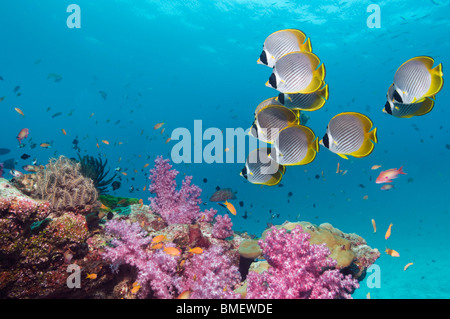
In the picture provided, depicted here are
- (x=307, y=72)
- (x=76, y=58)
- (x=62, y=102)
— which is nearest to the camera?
(x=307, y=72)

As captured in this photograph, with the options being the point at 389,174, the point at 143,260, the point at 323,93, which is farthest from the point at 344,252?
the point at 389,174

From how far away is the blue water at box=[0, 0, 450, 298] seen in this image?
24250mm

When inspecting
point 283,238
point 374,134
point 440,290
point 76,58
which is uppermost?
point 76,58

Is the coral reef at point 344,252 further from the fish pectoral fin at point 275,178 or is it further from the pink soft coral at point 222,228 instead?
the fish pectoral fin at point 275,178

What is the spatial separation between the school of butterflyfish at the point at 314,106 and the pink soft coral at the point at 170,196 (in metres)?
3.47

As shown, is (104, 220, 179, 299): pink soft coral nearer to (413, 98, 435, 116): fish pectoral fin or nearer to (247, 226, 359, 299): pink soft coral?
(247, 226, 359, 299): pink soft coral

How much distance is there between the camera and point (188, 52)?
37.2m

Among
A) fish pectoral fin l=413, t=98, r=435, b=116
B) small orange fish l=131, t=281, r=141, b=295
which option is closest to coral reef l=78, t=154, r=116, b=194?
small orange fish l=131, t=281, r=141, b=295

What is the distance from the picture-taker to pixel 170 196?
5.88m

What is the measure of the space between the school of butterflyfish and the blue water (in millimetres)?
9246

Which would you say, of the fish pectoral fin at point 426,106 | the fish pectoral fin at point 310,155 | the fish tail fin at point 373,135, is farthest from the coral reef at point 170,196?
the fish pectoral fin at point 426,106
